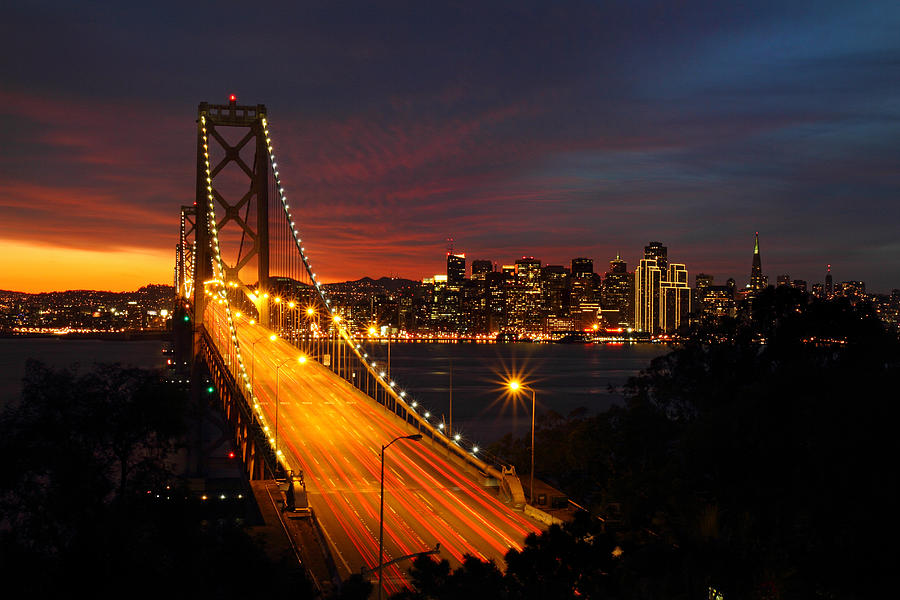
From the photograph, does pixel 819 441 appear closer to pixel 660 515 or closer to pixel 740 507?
pixel 740 507

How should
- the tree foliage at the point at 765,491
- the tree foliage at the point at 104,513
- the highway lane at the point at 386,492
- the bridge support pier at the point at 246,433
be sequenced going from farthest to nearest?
the bridge support pier at the point at 246,433 → the highway lane at the point at 386,492 → the tree foliage at the point at 765,491 → the tree foliage at the point at 104,513

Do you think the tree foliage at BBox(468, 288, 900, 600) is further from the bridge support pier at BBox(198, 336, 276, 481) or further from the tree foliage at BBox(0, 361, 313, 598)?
the bridge support pier at BBox(198, 336, 276, 481)

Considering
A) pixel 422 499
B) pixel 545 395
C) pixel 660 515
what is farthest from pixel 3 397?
pixel 660 515

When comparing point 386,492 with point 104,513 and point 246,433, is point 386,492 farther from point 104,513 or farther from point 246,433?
point 104,513

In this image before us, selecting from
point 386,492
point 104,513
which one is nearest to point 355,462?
point 386,492

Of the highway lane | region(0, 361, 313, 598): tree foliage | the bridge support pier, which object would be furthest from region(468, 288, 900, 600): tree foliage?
the bridge support pier

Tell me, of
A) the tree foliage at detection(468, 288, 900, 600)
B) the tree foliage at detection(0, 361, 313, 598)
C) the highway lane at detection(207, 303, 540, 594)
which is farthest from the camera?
the highway lane at detection(207, 303, 540, 594)

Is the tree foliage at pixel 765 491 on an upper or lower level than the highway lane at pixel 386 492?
upper

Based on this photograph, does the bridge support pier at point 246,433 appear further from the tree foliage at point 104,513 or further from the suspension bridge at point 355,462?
the tree foliage at point 104,513

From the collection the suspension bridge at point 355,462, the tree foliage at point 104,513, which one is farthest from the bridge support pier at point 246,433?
the tree foliage at point 104,513

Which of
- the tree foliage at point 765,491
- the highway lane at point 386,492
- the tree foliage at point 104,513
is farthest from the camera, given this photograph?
the highway lane at point 386,492
